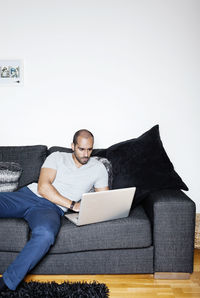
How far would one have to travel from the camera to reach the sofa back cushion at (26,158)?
2.44 meters

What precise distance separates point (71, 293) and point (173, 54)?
2.26m

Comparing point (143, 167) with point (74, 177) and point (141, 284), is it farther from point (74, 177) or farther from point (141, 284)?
point (141, 284)

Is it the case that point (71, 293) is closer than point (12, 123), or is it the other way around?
point (71, 293)

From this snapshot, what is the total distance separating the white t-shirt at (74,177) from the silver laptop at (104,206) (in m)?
0.24

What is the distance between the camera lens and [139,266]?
1.97 meters

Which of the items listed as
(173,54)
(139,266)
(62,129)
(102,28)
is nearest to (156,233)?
(139,266)

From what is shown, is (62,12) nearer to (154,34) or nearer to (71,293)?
(154,34)

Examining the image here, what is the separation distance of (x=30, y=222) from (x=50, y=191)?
28 cm

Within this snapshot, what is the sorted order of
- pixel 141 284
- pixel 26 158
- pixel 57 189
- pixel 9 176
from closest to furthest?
pixel 141 284 → pixel 57 189 → pixel 9 176 → pixel 26 158

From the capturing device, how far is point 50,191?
2111 mm


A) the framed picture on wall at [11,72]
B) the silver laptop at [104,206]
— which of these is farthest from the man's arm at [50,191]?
the framed picture on wall at [11,72]

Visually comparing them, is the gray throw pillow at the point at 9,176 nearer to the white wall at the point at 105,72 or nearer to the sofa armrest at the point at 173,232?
the white wall at the point at 105,72

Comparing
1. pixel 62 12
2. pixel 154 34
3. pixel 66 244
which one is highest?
pixel 62 12

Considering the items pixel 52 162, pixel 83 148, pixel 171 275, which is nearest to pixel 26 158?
pixel 52 162
